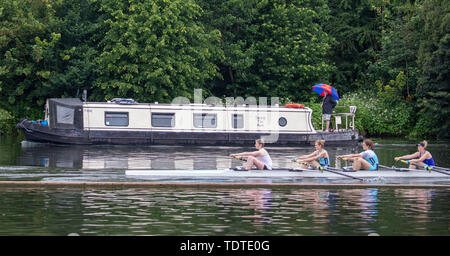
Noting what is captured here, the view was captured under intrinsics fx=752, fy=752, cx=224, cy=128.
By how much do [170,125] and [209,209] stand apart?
23.1 meters

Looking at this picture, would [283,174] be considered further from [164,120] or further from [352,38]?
[352,38]

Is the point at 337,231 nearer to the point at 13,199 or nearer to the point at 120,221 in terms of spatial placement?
the point at 120,221

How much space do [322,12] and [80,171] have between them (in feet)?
113

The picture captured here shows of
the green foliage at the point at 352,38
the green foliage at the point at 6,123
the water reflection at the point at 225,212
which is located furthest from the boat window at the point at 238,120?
the green foliage at the point at 352,38

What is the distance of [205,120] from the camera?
41.2 metres

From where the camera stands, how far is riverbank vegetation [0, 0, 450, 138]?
4850 centimetres

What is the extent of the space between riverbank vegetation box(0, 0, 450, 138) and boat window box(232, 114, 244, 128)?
798cm

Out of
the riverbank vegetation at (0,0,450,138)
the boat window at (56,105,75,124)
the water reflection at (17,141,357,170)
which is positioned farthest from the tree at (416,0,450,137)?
the boat window at (56,105,75,124)

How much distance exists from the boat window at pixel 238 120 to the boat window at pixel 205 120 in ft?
3.57

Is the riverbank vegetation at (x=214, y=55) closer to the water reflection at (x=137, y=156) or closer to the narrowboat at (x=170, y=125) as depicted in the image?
the narrowboat at (x=170, y=125)

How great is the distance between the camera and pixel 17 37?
52094mm

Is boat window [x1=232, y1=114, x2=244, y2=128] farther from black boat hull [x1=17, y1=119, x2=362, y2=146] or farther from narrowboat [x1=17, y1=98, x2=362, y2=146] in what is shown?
black boat hull [x1=17, y1=119, x2=362, y2=146]

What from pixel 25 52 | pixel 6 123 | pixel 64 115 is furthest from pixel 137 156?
pixel 25 52
